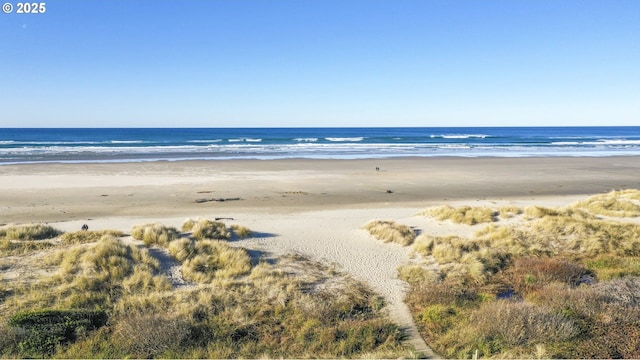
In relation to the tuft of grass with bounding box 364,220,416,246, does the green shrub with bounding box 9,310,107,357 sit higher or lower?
lower

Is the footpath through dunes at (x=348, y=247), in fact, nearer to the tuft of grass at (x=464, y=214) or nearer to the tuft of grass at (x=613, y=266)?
the tuft of grass at (x=464, y=214)

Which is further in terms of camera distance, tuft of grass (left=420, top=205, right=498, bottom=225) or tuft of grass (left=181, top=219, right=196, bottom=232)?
tuft of grass (left=420, top=205, right=498, bottom=225)

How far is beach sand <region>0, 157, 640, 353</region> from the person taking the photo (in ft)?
43.4

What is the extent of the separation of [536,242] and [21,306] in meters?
13.5

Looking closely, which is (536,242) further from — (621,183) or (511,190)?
(621,183)

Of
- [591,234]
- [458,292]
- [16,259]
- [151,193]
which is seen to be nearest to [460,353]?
[458,292]

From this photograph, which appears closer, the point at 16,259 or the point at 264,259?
the point at 16,259

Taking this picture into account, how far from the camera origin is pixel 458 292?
9.88 metres

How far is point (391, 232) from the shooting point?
1396 cm

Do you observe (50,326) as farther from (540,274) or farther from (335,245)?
(540,274)

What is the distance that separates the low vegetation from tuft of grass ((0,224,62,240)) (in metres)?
10.7

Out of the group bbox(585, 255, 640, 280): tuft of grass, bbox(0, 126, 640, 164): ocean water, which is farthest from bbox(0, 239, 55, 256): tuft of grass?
bbox(0, 126, 640, 164): ocean water

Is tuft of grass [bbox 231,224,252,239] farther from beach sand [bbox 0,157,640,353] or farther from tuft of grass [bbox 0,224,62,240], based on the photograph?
tuft of grass [bbox 0,224,62,240]

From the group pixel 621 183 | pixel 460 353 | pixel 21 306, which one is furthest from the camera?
pixel 621 183
